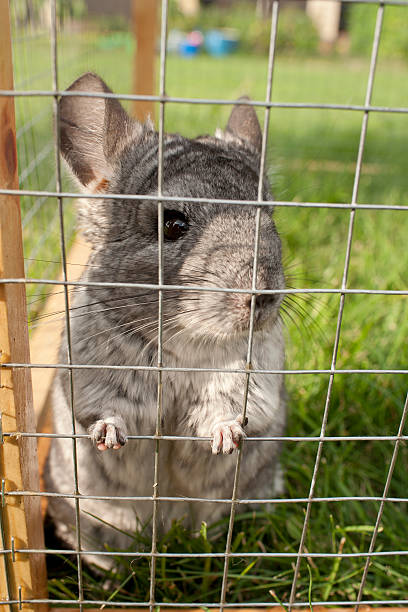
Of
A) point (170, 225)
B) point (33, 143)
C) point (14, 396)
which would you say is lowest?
point (14, 396)

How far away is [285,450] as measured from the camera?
2729mm

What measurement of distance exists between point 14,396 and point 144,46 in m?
4.49

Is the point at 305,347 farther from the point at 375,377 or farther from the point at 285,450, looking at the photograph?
the point at 285,450

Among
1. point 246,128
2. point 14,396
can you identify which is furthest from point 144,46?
point 14,396

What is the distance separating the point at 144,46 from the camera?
530 cm

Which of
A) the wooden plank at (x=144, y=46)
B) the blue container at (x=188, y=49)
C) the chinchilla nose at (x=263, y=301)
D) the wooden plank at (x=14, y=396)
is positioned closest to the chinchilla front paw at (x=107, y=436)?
the wooden plank at (x=14, y=396)

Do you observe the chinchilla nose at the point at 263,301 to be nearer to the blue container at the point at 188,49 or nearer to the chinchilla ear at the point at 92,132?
the chinchilla ear at the point at 92,132

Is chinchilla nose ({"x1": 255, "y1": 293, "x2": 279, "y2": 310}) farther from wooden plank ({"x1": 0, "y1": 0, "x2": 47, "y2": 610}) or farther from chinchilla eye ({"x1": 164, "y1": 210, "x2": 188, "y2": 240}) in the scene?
wooden plank ({"x1": 0, "y1": 0, "x2": 47, "y2": 610})

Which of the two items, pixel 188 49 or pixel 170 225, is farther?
pixel 188 49

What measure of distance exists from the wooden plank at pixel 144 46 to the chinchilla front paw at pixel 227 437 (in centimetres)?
388

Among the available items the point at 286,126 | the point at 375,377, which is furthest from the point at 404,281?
the point at 286,126

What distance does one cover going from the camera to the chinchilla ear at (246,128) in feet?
7.94

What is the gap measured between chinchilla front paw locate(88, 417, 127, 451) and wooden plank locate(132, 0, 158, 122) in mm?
3846

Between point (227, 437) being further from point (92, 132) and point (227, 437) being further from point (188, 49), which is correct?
point (188, 49)
